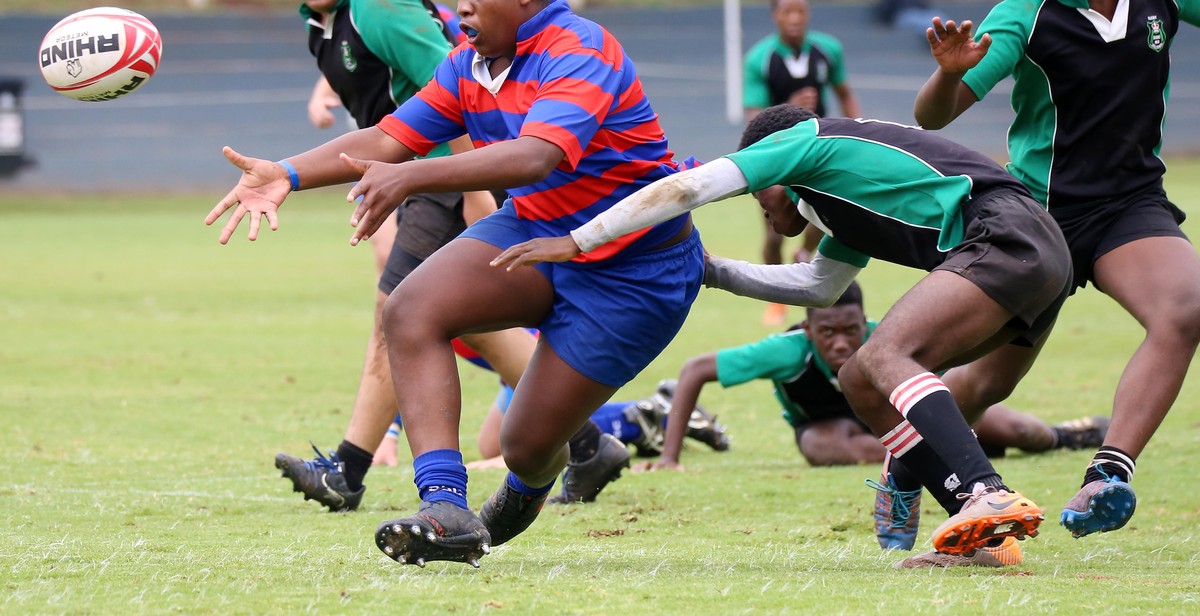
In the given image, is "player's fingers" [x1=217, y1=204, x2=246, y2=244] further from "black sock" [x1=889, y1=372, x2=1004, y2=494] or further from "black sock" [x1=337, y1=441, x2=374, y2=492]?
"black sock" [x1=889, y1=372, x2=1004, y2=494]

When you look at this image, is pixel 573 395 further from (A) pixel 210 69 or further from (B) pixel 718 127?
(A) pixel 210 69

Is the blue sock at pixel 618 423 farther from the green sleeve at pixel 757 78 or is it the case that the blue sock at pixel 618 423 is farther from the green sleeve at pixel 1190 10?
the green sleeve at pixel 757 78

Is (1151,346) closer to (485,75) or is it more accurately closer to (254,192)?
(485,75)

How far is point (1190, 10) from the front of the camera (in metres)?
5.51

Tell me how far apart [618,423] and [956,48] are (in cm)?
327

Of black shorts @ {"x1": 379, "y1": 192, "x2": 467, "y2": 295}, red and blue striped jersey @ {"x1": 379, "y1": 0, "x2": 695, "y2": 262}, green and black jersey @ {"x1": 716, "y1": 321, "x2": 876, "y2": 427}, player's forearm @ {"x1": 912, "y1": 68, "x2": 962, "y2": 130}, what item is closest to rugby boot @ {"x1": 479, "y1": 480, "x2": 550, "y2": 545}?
red and blue striped jersey @ {"x1": 379, "y1": 0, "x2": 695, "y2": 262}

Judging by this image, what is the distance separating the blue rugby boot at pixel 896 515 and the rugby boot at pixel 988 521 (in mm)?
876

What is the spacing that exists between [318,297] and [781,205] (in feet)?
33.8

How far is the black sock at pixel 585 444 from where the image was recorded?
6.21 meters

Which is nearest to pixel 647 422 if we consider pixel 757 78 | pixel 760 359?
pixel 760 359

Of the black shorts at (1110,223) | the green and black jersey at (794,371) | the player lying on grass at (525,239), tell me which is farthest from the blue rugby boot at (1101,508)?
the green and black jersey at (794,371)

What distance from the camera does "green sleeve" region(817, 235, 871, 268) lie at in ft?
16.3

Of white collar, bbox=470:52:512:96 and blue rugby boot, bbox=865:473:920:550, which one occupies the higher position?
white collar, bbox=470:52:512:96

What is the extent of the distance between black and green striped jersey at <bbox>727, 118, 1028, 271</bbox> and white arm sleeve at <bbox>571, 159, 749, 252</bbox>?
206 millimetres
